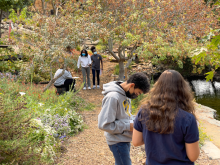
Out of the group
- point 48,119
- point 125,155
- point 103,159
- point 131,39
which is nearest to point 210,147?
point 103,159

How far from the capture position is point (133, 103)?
7020 mm

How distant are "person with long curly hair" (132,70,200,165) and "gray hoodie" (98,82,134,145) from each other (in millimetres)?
439

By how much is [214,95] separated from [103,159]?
11.2m

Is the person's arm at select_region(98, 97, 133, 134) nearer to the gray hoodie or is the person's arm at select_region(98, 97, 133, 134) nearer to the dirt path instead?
the gray hoodie

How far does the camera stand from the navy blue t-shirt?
142 centimetres

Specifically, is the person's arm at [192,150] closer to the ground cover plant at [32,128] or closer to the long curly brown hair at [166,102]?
the long curly brown hair at [166,102]

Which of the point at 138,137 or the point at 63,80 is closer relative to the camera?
the point at 138,137

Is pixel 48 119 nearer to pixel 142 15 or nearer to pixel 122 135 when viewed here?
pixel 122 135

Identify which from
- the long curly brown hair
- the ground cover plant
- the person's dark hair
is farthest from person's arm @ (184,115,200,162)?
the ground cover plant

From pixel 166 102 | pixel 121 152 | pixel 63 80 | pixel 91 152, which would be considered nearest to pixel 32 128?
pixel 91 152

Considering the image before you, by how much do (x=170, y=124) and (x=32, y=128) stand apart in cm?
267

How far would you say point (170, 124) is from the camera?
1420 mm

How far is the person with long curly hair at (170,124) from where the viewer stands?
1431 millimetres

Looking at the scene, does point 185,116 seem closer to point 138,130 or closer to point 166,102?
point 166,102
